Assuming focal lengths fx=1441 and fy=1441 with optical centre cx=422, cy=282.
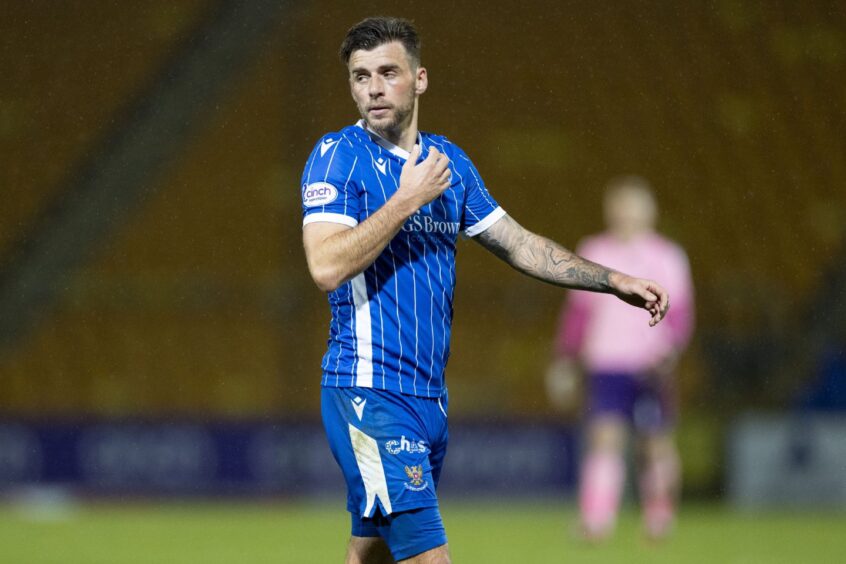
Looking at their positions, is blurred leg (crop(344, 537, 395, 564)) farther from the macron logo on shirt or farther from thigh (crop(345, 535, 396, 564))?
the macron logo on shirt

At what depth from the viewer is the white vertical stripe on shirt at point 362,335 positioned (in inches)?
165

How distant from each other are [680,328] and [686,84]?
6950 mm

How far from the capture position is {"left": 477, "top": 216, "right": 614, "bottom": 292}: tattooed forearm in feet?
15.1

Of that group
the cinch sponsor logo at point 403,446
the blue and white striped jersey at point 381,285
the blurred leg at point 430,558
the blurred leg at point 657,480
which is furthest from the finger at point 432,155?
the blurred leg at point 657,480

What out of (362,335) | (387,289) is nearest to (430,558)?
(362,335)

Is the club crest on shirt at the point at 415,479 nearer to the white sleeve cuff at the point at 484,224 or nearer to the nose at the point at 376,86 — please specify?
the white sleeve cuff at the point at 484,224

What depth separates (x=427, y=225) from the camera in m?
4.35

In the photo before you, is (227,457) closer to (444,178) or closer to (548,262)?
(548,262)

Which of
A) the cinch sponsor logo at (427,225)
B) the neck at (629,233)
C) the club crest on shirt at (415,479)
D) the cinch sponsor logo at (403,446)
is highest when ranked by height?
the neck at (629,233)

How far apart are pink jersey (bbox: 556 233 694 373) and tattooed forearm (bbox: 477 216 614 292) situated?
4645mm

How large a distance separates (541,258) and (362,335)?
29.7 inches

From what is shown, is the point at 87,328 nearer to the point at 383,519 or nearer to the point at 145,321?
the point at 145,321

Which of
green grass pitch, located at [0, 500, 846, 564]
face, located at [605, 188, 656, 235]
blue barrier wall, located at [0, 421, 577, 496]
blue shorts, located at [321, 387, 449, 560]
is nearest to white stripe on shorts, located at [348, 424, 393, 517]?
blue shorts, located at [321, 387, 449, 560]

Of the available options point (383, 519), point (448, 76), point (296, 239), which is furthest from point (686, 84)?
point (383, 519)
